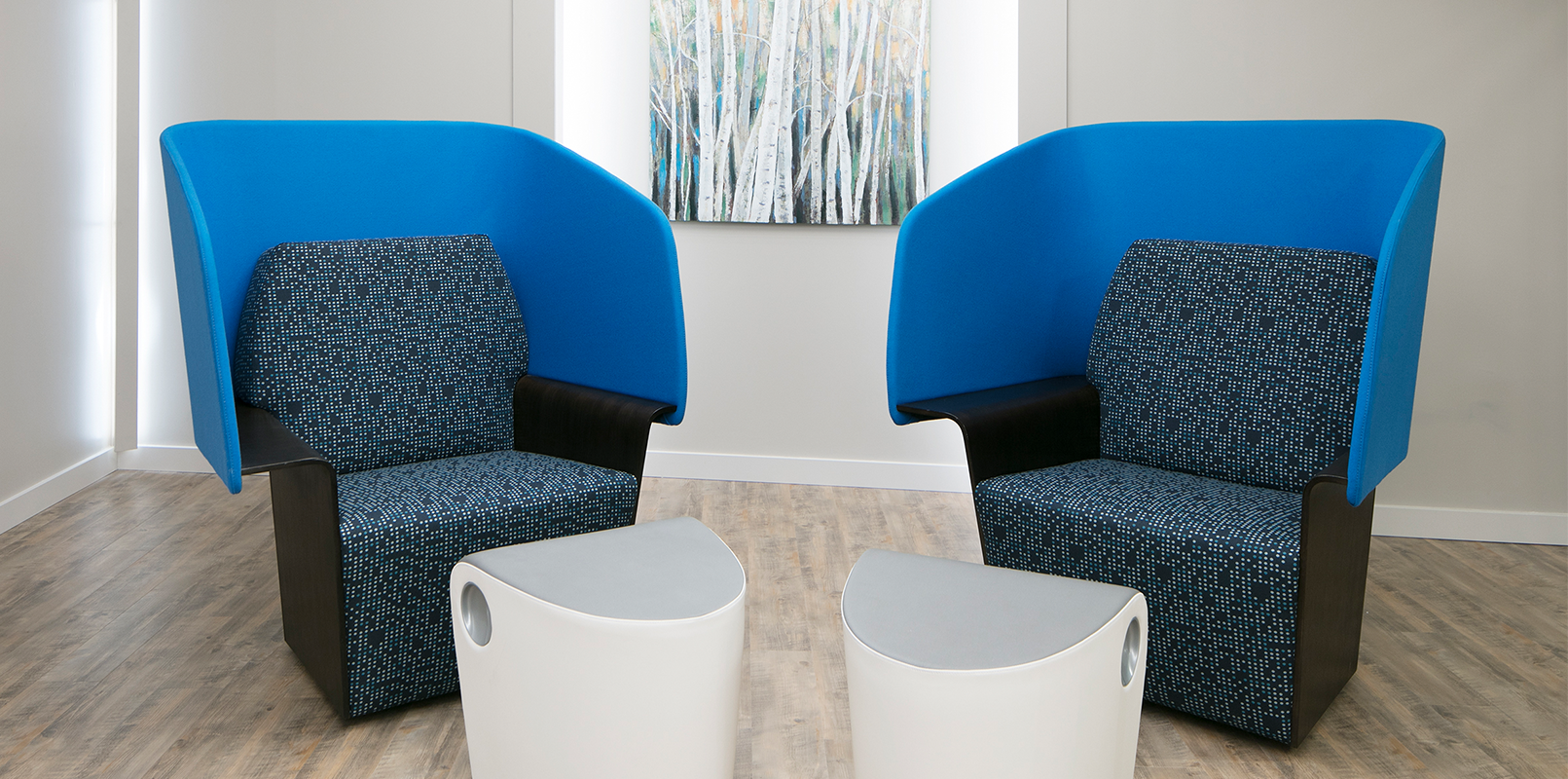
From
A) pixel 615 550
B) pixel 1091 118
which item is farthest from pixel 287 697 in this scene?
pixel 1091 118

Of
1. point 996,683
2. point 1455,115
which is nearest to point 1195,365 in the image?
point 996,683

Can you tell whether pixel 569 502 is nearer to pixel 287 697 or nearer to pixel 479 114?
pixel 287 697

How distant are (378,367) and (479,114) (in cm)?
149

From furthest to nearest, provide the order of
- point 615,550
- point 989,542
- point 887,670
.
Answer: point 989,542 < point 615,550 < point 887,670

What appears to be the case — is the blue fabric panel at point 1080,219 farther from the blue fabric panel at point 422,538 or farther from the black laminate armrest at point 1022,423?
the blue fabric panel at point 422,538

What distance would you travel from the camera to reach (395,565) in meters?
1.81

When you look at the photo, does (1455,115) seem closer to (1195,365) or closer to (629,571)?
(1195,365)

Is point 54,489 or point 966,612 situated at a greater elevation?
point 966,612

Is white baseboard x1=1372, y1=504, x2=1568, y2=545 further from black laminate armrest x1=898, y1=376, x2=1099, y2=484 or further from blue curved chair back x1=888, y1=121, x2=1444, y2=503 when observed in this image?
black laminate armrest x1=898, y1=376, x2=1099, y2=484

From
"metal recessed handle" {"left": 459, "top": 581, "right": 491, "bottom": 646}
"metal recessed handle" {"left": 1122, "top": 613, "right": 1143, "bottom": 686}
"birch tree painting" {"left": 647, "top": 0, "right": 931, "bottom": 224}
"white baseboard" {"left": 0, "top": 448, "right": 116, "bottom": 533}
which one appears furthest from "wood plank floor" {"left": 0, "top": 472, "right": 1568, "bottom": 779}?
"birch tree painting" {"left": 647, "top": 0, "right": 931, "bottom": 224}

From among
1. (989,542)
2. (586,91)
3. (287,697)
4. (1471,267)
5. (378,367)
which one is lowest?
(287,697)

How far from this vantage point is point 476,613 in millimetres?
1621

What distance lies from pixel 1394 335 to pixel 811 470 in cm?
212

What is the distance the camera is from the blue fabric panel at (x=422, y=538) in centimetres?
180
